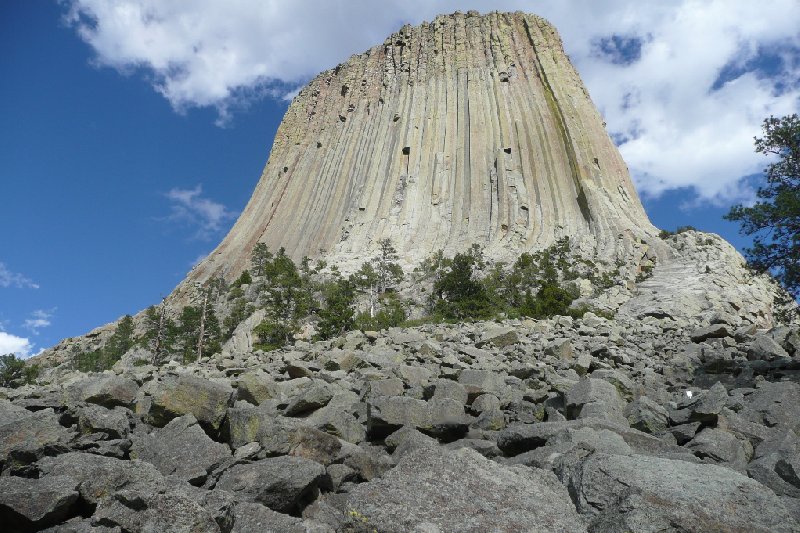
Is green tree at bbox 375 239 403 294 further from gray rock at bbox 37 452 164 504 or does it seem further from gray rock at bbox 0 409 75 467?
gray rock at bbox 37 452 164 504

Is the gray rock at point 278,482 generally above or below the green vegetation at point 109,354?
below

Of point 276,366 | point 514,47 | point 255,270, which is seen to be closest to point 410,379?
point 276,366

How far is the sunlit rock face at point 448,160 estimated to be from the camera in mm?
59719

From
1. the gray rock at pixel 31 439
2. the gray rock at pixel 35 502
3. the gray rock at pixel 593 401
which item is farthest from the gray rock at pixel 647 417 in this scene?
the gray rock at pixel 31 439

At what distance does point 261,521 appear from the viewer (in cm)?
363

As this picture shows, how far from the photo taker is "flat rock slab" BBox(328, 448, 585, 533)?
11.3 feet

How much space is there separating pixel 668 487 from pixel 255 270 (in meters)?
62.4

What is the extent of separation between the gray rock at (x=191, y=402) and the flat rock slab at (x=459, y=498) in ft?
8.73

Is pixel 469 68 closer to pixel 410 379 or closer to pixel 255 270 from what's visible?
pixel 255 270

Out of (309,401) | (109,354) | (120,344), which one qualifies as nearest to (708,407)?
(309,401)

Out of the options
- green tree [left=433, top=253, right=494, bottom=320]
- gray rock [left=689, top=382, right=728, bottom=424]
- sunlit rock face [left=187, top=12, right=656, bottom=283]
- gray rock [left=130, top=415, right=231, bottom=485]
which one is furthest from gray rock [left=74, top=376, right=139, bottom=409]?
sunlit rock face [left=187, top=12, right=656, bottom=283]

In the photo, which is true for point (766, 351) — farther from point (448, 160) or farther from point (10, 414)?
point (448, 160)

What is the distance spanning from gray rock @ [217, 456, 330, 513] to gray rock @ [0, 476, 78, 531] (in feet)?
3.44

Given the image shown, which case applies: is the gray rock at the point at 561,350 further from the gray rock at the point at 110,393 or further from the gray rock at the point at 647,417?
the gray rock at the point at 110,393
